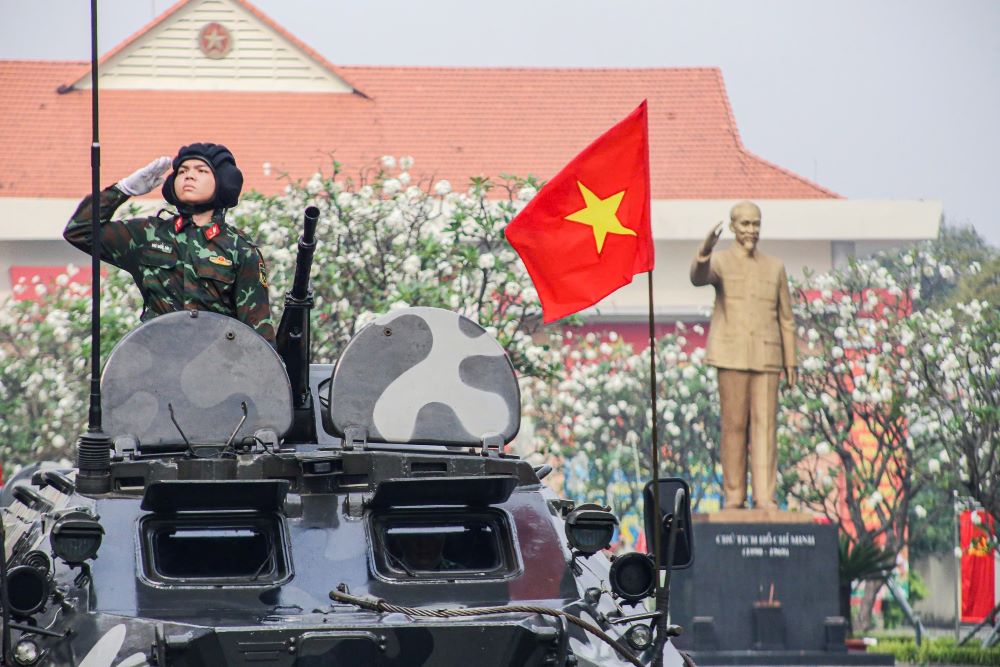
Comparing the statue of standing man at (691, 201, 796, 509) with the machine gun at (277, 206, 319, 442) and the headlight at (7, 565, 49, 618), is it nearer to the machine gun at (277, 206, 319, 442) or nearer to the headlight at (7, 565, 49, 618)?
the machine gun at (277, 206, 319, 442)

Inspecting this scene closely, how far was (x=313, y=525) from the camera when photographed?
711cm

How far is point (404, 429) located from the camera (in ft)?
26.4

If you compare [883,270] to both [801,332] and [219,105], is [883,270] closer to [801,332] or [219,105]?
[801,332]

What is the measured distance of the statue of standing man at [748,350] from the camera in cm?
2081

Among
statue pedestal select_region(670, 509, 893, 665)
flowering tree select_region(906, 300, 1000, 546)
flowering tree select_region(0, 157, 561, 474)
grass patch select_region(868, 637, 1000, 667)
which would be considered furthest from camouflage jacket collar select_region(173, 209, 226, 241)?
flowering tree select_region(906, 300, 1000, 546)

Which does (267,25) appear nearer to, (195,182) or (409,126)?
(409,126)

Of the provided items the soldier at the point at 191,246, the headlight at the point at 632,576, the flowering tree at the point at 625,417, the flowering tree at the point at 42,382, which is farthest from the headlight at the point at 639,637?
the flowering tree at the point at 625,417

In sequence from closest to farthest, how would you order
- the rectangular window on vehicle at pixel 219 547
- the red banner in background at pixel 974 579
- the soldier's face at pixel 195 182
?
the rectangular window on vehicle at pixel 219 547, the soldier's face at pixel 195 182, the red banner in background at pixel 974 579

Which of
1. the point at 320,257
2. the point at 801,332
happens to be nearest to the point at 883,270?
the point at 801,332

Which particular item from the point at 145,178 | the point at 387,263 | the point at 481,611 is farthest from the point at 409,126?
the point at 481,611

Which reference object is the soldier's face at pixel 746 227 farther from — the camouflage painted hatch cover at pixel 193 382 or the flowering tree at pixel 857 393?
the camouflage painted hatch cover at pixel 193 382

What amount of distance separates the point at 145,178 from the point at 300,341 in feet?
3.65

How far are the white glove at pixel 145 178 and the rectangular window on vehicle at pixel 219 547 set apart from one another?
2.21 metres

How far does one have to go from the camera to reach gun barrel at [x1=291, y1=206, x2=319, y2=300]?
8.39 m
